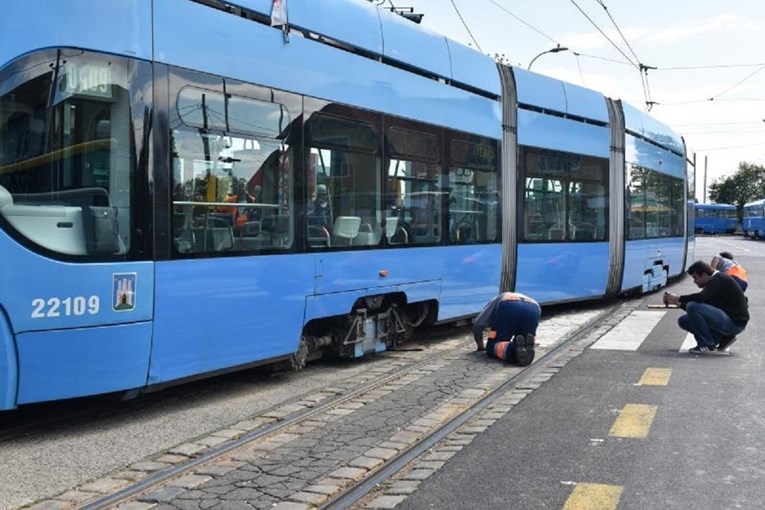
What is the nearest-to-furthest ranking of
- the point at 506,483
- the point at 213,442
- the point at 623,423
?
the point at 506,483
the point at 213,442
the point at 623,423

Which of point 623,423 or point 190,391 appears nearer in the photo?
point 623,423

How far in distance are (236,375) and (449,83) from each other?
4344 millimetres

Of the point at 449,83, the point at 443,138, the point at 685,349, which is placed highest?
the point at 449,83

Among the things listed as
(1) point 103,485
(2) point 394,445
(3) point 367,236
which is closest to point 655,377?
(3) point 367,236

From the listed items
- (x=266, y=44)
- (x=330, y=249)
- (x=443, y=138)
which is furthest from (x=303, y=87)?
(x=443, y=138)

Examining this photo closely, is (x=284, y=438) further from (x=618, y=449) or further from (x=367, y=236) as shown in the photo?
(x=367, y=236)

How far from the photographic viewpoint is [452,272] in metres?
9.84

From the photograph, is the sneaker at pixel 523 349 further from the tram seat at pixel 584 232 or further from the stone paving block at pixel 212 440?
the tram seat at pixel 584 232

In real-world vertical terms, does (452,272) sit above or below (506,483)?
above

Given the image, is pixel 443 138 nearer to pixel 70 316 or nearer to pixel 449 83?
pixel 449 83

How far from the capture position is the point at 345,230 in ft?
26.0

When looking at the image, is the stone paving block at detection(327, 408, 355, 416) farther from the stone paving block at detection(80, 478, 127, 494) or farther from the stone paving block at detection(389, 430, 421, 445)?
the stone paving block at detection(80, 478, 127, 494)

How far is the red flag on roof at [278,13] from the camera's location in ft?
22.9

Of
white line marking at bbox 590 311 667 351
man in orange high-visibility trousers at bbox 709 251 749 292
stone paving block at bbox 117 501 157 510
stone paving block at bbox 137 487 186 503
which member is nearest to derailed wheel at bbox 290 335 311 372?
stone paving block at bbox 137 487 186 503
